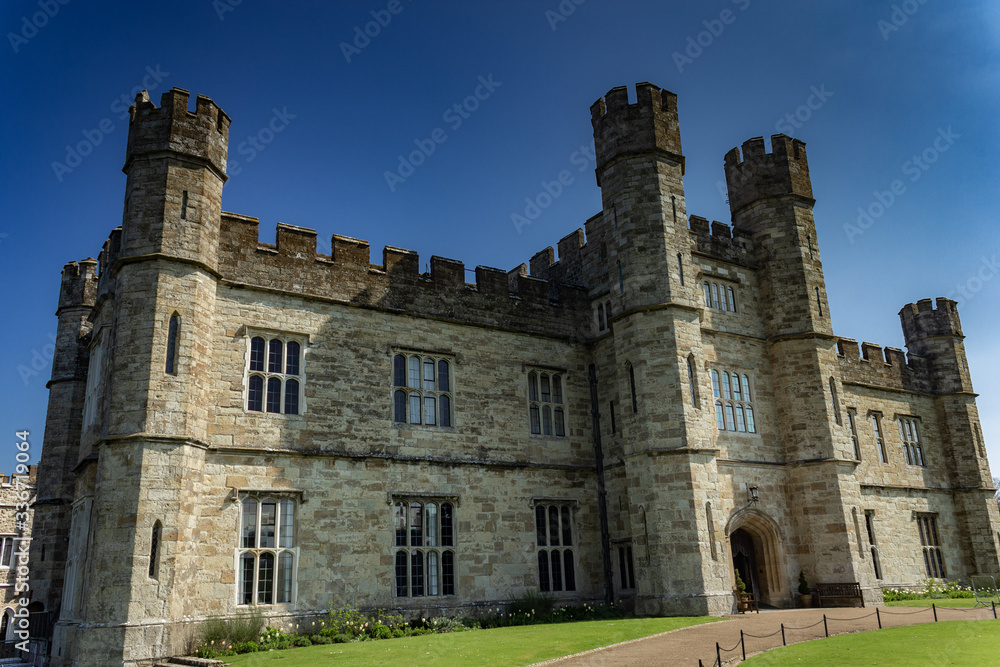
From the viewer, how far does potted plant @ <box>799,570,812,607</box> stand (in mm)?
19688

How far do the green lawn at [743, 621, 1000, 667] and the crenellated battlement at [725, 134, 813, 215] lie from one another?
1400 cm

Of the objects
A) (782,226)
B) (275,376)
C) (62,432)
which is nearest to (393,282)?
(275,376)

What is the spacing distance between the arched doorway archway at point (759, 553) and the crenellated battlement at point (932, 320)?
1349 cm

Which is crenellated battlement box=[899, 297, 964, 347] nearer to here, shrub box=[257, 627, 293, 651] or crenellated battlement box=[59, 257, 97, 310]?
shrub box=[257, 627, 293, 651]

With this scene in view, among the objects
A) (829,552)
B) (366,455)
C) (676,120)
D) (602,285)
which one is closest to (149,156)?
(366,455)

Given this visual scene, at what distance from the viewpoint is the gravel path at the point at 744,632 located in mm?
11258

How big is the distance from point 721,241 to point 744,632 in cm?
1252

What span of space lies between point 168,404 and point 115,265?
11.2 ft

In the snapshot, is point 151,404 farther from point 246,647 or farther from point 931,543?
point 931,543

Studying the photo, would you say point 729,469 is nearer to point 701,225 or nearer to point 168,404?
point 701,225

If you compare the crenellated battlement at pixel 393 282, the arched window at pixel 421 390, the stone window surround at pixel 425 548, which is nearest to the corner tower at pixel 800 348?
the crenellated battlement at pixel 393 282

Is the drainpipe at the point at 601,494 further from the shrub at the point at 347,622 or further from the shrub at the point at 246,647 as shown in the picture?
the shrub at the point at 246,647

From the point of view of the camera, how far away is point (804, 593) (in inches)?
782

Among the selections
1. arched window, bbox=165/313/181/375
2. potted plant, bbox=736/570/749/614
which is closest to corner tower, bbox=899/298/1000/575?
potted plant, bbox=736/570/749/614
